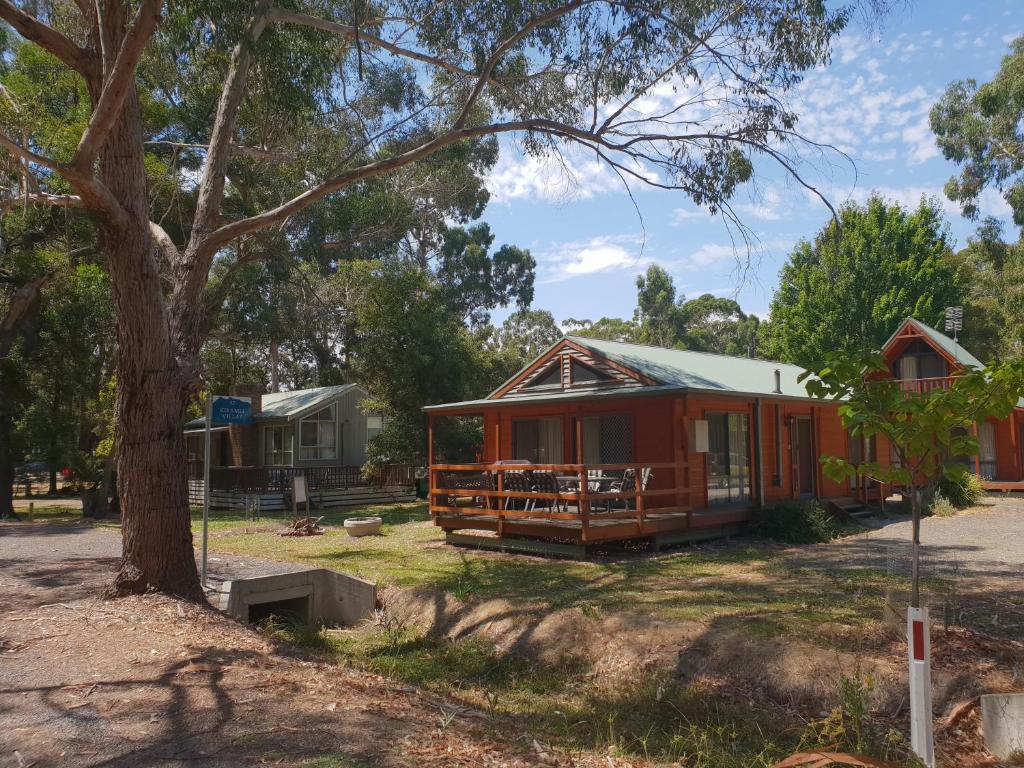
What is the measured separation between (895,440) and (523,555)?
8835 millimetres

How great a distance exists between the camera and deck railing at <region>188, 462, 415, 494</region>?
2541 centimetres

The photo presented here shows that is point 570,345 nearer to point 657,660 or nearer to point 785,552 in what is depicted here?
point 785,552

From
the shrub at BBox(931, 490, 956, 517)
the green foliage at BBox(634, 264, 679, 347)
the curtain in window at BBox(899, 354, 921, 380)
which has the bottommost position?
the shrub at BBox(931, 490, 956, 517)

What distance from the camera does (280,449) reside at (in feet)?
93.6

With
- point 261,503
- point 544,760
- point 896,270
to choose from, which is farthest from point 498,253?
point 544,760

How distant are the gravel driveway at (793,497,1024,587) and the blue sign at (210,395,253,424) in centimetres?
900

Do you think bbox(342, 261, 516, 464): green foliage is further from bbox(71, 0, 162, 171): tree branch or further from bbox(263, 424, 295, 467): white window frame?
bbox(71, 0, 162, 171): tree branch

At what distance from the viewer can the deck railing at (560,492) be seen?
1263 cm

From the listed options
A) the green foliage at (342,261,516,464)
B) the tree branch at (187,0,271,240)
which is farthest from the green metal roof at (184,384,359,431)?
the tree branch at (187,0,271,240)

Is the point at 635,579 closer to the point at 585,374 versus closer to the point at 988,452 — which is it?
the point at 585,374

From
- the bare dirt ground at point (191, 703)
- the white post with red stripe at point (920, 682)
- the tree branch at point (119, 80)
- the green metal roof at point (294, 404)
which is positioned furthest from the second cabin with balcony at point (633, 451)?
the green metal roof at point (294, 404)

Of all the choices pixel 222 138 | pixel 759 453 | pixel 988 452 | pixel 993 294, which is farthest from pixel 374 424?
pixel 993 294

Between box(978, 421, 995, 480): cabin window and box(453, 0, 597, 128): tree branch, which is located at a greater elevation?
box(453, 0, 597, 128): tree branch

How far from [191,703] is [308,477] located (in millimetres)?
20781
